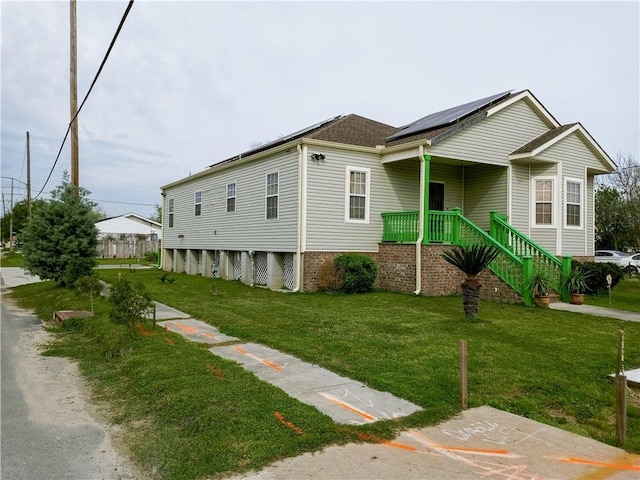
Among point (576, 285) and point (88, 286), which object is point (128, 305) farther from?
point (576, 285)

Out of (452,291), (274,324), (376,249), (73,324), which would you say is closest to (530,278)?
(452,291)

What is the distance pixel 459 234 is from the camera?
45.2 ft

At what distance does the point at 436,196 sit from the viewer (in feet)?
54.8

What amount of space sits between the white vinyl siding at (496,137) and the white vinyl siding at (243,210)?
15.2ft

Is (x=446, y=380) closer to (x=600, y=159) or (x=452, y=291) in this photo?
(x=452, y=291)

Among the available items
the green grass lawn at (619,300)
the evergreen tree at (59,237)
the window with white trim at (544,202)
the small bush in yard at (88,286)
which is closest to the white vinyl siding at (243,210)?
the evergreen tree at (59,237)

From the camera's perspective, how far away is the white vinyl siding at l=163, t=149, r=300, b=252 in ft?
47.9

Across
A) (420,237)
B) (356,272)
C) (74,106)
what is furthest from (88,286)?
(420,237)

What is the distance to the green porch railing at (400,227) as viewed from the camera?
1405 cm

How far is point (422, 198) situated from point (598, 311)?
17.2 feet

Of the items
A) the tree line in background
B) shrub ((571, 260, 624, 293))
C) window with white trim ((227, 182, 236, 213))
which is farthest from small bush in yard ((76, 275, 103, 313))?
the tree line in background

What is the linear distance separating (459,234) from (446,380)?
8.92 meters

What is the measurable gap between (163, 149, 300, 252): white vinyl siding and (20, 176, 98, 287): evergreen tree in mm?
4960

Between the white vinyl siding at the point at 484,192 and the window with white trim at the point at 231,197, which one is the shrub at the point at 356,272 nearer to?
the white vinyl siding at the point at 484,192
